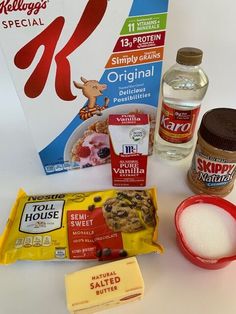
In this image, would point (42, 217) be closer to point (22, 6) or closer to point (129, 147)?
point (129, 147)

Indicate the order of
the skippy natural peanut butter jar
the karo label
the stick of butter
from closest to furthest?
1. the stick of butter
2. the skippy natural peanut butter jar
3. the karo label

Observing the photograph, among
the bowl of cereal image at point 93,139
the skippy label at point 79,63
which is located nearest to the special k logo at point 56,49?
the skippy label at point 79,63

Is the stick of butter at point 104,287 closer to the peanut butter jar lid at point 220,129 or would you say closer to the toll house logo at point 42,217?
the toll house logo at point 42,217

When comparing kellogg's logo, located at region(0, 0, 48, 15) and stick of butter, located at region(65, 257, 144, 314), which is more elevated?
kellogg's logo, located at region(0, 0, 48, 15)

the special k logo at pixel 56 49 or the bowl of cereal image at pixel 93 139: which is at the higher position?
the special k logo at pixel 56 49

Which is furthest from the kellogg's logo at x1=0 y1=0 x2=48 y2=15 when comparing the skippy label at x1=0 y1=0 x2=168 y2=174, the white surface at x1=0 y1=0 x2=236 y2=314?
the white surface at x1=0 y1=0 x2=236 y2=314

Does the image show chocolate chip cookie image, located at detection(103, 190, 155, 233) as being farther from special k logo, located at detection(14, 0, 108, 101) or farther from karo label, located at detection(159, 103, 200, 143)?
special k logo, located at detection(14, 0, 108, 101)

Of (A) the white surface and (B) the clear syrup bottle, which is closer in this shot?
(A) the white surface

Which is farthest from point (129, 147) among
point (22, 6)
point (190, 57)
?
point (22, 6)
